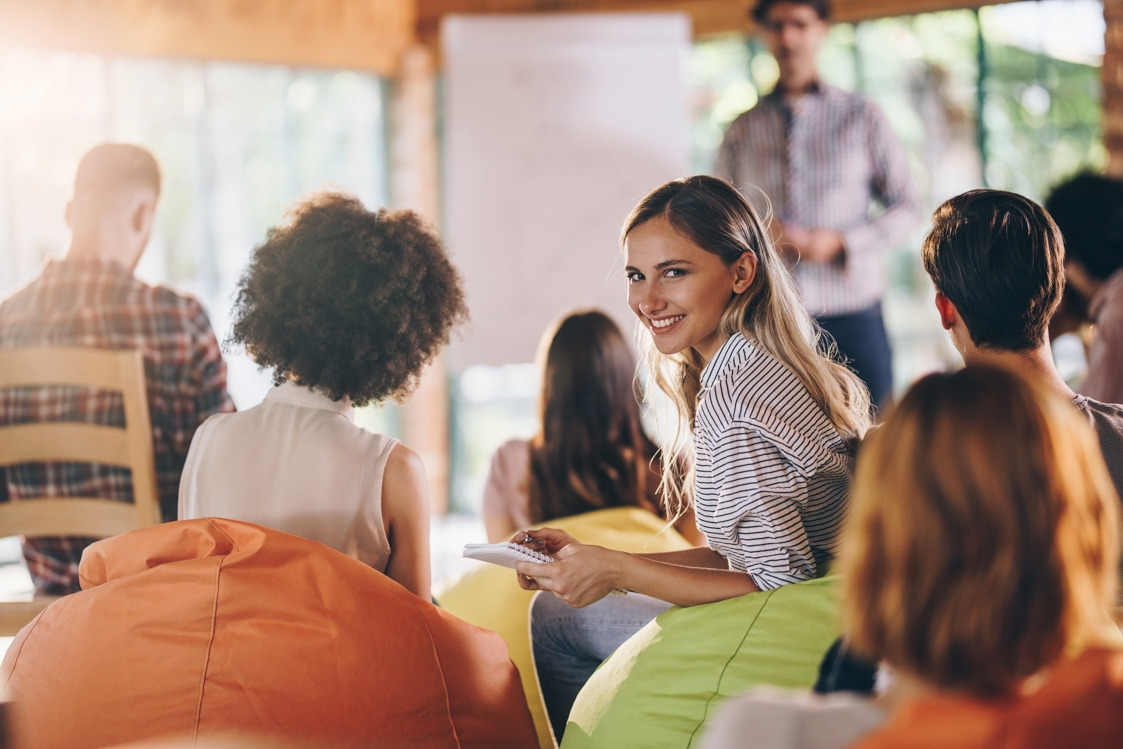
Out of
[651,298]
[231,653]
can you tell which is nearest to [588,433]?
[651,298]

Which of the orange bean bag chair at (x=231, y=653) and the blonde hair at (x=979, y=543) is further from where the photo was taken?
the orange bean bag chair at (x=231, y=653)

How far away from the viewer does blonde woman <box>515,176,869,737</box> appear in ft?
4.98

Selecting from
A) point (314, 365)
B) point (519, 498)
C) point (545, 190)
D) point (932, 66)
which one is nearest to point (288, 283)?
point (314, 365)

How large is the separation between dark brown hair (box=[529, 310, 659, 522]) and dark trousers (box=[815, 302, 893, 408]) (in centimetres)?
120

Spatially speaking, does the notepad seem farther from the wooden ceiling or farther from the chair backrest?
the wooden ceiling

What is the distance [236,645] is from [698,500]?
2.21 feet

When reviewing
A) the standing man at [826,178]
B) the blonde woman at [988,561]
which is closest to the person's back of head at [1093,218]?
the standing man at [826,178]

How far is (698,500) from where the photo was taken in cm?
162

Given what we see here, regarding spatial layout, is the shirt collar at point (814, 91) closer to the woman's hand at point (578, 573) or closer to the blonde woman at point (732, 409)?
the blonde woman at point (732, 409)

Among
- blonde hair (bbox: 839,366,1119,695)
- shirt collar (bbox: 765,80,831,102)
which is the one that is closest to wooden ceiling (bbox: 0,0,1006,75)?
shirt collar (bbox: 765,80,831,102)

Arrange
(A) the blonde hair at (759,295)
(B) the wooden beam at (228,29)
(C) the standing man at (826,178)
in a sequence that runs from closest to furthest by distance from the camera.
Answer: (A) the blonde hair at (759,295)
(C) the standing man at (826,178)
(B) the wooden beam at (228,29)

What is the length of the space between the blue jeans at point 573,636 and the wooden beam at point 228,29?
320cm

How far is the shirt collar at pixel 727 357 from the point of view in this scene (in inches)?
62.6

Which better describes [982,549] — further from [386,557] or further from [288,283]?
[288,283]
